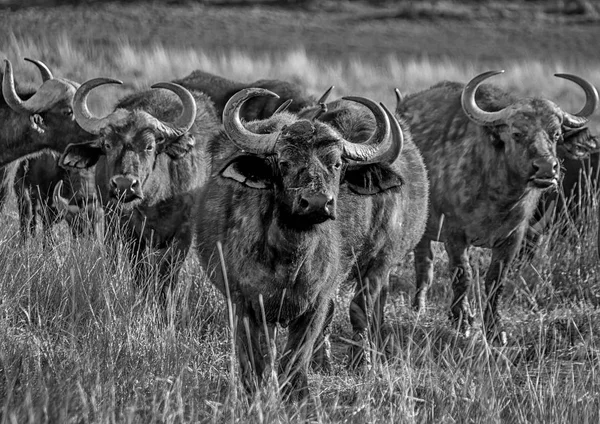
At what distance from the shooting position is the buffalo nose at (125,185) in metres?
7.13

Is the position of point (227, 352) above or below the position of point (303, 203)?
below

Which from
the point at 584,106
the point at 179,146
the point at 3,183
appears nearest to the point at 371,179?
the point at 179,146

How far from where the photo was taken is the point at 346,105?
24.2 ft

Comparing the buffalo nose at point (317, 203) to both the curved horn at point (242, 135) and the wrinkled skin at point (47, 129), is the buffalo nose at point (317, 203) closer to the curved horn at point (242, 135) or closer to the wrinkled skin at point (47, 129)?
the curved horn at point (242, 135)

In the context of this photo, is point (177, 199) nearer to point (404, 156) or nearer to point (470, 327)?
point (404, 156)

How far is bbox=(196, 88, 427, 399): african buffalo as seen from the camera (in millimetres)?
5637

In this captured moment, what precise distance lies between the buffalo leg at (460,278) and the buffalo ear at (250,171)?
2631mm

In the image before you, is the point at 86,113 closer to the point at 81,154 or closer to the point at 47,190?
the point at 81,154

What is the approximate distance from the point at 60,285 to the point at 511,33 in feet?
96.5

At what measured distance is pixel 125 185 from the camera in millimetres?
7137

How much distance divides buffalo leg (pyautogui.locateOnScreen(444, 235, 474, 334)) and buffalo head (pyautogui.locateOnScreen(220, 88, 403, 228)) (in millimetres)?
2314

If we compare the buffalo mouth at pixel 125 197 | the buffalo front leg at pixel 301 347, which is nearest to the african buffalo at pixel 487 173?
the buffalo front leg at pixel 301 347

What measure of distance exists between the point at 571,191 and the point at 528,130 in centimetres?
175

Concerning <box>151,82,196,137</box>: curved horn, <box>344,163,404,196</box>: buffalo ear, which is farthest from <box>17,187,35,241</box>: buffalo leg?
<box>344,163,404,196</box>: buffalo ear
